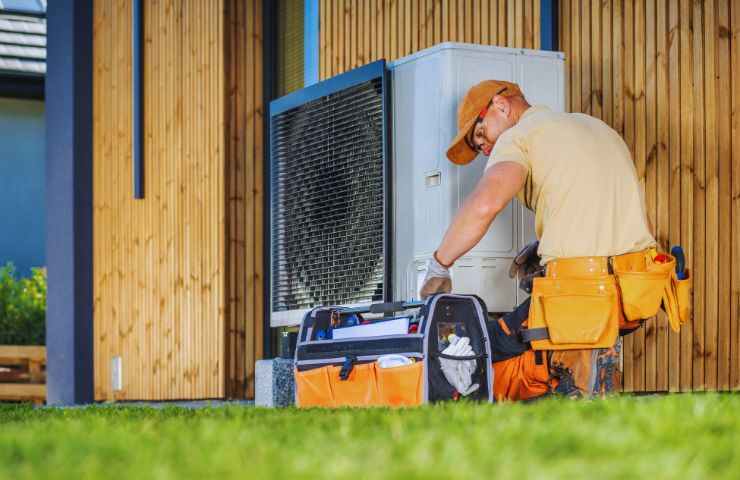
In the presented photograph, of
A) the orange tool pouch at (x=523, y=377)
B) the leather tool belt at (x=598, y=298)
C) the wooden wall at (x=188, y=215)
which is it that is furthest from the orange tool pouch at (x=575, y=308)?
the wooden wall at (x=188, y=215)

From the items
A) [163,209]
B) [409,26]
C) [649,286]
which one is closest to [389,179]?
[649,286]

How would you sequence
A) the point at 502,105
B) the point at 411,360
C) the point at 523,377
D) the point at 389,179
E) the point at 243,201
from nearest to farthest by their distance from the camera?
the point at 411,360 < the point at 523,377 < the point at 502,105 < the point at 389,179 < the point at 243,201

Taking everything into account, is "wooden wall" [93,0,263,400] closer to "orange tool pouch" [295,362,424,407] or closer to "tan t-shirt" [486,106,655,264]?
"orange tool pouch" [295,362,424,407]

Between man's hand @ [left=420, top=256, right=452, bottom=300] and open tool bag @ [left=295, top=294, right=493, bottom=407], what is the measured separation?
182 millimetres

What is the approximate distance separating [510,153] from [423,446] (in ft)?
8.96

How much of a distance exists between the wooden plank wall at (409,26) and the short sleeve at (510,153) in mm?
1787

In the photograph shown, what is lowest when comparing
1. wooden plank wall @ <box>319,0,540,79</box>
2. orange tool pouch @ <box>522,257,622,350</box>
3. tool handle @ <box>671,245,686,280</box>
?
orange tool pouch @ <box>522,257,622,350</box>

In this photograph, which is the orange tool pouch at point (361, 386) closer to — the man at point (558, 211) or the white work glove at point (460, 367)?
the white work glove at point (460, 367)

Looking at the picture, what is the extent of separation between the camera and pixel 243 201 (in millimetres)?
9070

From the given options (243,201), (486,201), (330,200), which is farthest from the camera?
(243,201)

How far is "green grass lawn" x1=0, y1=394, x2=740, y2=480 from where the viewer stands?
2.06 metres

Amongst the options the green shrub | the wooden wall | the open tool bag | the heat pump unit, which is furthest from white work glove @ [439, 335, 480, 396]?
the green shrub

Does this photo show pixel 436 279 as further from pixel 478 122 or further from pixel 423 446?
pixel 423 446

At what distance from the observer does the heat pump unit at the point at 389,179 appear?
568cm
